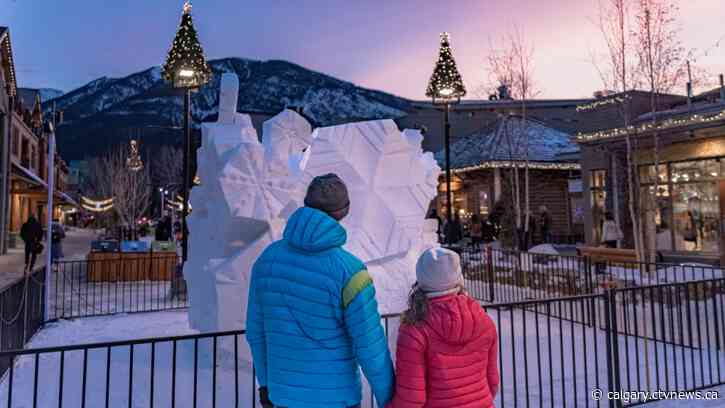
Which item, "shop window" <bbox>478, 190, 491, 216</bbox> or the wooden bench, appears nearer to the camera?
the wooden bench

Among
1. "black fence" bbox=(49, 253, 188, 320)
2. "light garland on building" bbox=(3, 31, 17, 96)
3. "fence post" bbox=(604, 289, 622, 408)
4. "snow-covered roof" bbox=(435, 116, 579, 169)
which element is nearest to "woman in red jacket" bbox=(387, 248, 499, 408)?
"fence post" bbox=(604, 289, 622, 408)

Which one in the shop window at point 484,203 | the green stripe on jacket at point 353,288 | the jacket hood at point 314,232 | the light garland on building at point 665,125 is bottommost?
the green stripe on jacket at point 353,288

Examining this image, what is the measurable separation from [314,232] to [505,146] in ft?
78.4

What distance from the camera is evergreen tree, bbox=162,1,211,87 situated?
1111 centimetres

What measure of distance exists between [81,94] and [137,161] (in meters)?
168

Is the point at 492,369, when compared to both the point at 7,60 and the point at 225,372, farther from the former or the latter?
the point at 7,60

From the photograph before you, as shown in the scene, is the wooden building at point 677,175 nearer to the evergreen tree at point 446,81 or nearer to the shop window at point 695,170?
the shop window at point 695,170

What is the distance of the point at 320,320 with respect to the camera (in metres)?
2.22

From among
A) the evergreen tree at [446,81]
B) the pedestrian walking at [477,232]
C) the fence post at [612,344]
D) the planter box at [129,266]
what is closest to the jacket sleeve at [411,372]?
the fence post at [612,344]

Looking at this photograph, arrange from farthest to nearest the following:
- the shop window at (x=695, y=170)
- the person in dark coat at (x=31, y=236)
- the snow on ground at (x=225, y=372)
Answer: the person in dark coat at (x=31, y=236), the shop window at (x=695, y=170), the snow on ground at (x=225, y=372)

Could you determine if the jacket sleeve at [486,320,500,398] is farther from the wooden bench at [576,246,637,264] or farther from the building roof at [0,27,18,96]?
the building roof at [0,27,18,96]

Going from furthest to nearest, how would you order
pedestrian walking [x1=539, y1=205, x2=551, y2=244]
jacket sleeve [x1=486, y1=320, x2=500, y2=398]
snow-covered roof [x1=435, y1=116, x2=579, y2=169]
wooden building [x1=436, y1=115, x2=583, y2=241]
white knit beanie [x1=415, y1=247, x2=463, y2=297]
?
wooden building [x1=436, y1=115, x2=583, y2=241] < snow-covered roof [x1=435, y1=116, x2=579, y2=169] < pedestrian walking [x1=539, y1=205, x2=551, y2=244] < jacket sleeve [x1=486, y1=320, x2=500, y2=398] < white knit beanie [x1=415, y1=247, x2=463, y2=297]

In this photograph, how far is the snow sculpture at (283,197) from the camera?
244 inches

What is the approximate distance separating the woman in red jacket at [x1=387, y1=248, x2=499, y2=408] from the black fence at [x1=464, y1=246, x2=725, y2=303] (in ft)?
23.9
